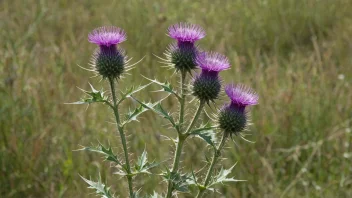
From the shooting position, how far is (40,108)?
394 cm

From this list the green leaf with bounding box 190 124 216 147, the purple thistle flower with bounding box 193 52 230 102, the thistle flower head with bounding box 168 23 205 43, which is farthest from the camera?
the thistle flower head with bounding box 168 23 205 43

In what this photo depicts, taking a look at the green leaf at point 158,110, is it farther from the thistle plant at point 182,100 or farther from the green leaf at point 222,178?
the green leaf at point 222,178

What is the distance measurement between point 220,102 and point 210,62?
193 cm

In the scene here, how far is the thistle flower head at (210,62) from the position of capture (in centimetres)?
205

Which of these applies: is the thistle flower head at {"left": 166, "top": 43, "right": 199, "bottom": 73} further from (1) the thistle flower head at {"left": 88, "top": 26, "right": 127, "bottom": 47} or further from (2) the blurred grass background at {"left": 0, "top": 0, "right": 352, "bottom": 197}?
(2) the blurred grass background at {"left": 0, "top": 0, "right": 352, "bottom": 197}

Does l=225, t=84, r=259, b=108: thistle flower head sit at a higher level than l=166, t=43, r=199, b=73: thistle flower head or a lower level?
lower

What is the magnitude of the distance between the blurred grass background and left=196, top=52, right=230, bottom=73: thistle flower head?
0.85 metres

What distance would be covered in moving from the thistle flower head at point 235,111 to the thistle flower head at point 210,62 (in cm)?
9

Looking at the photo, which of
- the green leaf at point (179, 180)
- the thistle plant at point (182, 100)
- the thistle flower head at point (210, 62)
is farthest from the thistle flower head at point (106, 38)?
the green leaf at point (179, 180)

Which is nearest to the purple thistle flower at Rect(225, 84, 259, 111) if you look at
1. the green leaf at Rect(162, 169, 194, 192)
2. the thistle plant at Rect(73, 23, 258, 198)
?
the thistle plant at Rect(73, 23, 258, 198)

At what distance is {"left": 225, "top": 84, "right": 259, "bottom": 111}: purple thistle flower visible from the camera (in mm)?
2133

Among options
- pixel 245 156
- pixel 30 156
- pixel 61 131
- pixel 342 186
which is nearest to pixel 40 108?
pixel 61 131

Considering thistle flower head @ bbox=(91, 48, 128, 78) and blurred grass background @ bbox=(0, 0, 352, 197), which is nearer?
thistle flower head @ bbox=(91, 48, 128, 78)

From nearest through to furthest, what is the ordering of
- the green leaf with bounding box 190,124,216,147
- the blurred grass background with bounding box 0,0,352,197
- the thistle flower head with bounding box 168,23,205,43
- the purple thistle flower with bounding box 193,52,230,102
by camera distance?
the green leaf with bounding box 190,124,216,147, the purple thistle flower with bounding box 193,52,230,102, the thistle flower head with bounding box 168,23,205,43, the blurred grass background with bounding box 0,0,352,197
